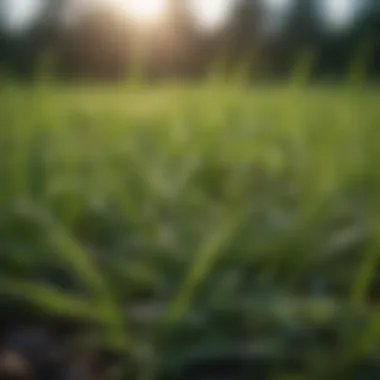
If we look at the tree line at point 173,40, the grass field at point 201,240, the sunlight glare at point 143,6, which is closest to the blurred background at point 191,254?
the grass field at point 201,240

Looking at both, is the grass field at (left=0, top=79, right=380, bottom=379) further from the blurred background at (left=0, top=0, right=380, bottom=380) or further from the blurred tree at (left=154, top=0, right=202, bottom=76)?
the blurred tree at (left=154, top=0, right=202, bottom=76)

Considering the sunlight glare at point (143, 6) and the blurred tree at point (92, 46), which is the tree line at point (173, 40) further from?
the sunlight glare at point (143, 6)

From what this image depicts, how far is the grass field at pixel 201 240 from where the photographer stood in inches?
17.7

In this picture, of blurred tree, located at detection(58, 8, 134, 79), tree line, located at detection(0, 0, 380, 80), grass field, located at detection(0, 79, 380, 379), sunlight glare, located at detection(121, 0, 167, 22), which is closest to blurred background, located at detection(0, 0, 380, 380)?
grass field, located at detection(0, 79, 380, 379)

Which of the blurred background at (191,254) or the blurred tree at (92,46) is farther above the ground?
the blurred background at (191,254)

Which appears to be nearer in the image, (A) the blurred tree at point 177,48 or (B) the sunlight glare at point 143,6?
(B) the sunlight glare at point 143,6

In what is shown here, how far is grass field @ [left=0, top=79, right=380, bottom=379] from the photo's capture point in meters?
0.45

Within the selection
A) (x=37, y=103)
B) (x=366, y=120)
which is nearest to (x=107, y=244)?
(x=37, y=103)

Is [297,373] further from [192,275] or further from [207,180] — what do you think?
[207,180]

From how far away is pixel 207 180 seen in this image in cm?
81

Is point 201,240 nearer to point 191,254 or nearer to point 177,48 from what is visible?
point 191,254

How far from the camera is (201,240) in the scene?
0.58 metres

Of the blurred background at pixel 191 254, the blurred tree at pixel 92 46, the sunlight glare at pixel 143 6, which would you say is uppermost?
the sunlight glare at pixel 143 6

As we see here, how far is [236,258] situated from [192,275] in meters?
0.08
